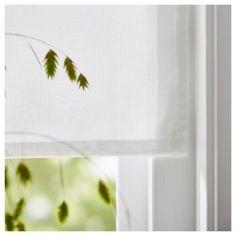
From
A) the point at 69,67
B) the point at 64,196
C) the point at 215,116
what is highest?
the point at 69,67

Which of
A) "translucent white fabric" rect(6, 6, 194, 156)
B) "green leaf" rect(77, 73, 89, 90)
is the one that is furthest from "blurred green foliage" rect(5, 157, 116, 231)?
"green leaf" rect(77, 73, 89, 90)

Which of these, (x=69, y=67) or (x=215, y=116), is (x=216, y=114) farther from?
(x=69, y=67)

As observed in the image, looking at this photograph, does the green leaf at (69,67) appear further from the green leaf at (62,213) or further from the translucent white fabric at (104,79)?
the green leaf at (62,213)

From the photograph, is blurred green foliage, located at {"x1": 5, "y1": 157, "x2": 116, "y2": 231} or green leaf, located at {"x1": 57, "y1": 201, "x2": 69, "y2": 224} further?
blurred green foliage, located at {"x1": 5, "y1": 157, "x2": 116, "y2": 231}

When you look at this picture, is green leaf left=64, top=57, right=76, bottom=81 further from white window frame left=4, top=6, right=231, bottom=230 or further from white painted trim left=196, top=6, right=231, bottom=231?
white painted trim left=196, top=6, right=231, bottom=231

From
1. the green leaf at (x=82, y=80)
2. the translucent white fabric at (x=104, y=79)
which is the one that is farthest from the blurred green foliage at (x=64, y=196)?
the green leaf at (x=82, y=80)

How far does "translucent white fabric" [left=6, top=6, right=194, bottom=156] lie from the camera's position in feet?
3.19

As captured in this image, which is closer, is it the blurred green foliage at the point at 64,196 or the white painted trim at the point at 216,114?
the white painted trim at the point at 216,114

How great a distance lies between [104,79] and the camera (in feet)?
3.27

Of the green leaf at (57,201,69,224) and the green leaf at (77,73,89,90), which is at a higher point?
the green leaf at (77,73,89,90)

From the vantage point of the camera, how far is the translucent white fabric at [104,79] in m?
0.97

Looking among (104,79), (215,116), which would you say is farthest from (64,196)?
(215,116)

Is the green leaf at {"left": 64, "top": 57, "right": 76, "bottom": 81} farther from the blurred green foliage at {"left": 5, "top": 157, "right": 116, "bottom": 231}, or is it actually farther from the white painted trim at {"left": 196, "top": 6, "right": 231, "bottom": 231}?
→ the blurred green foliage at {"left": 5, "top": 157, "right": 116, "bottom": 231}
